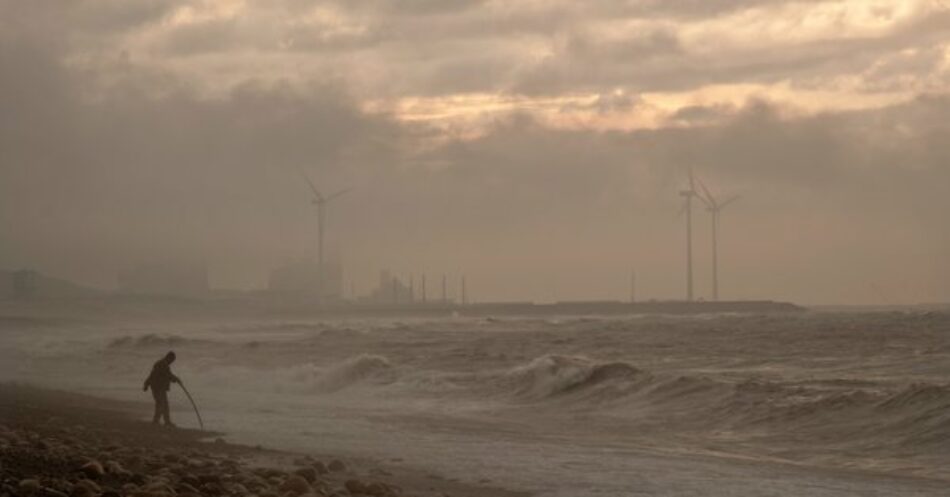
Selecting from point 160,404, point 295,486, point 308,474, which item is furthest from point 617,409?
point 295,486

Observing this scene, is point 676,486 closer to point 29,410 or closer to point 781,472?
point 781,472

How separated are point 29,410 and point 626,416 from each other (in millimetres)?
12231

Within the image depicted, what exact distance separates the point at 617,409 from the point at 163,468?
16.6 meters

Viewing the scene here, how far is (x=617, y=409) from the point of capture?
3170cm

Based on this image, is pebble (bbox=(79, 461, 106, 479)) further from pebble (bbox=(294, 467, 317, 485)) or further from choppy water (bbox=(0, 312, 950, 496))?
choppy water (bbox=(0, 312, 950, 496))

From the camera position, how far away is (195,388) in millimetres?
42969

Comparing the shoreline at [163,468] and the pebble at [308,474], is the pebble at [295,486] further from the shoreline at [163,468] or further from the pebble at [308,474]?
the pebble at [308,474]

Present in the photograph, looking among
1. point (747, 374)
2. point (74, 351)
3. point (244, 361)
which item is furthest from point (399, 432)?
point (74, 351)

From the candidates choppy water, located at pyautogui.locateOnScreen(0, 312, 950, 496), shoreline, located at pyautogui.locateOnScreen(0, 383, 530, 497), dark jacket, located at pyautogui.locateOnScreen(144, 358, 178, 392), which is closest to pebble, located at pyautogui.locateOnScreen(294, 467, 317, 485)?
A: shoreline, located at pyautogui.locateOnScreen(0, 383, 530, 497)

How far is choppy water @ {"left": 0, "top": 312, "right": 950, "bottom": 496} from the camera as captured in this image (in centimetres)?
1969

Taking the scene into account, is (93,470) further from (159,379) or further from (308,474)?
(159,379)

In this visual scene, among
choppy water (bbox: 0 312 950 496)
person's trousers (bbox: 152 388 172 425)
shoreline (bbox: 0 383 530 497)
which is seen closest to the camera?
shoreline (bbox: 0 383 530 497)

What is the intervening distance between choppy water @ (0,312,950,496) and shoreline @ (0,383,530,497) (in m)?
1.20

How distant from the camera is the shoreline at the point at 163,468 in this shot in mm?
13773
